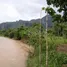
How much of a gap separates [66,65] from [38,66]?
144 cm

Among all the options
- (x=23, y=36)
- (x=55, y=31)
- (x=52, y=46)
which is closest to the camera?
(x=52, y=46)

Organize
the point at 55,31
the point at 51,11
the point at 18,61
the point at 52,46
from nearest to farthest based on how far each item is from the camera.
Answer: the point at 51,11, the point at 18,61, the point at 52,46, the point at 55,31

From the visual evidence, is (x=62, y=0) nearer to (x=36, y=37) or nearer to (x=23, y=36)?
(x=36, y=37)

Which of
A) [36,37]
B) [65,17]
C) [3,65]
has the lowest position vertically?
[3,65]

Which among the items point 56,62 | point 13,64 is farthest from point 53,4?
point 13,64

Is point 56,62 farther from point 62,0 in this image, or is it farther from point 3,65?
point 3,65

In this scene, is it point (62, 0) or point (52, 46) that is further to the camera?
point (52, 46)

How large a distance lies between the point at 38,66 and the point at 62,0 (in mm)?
3581

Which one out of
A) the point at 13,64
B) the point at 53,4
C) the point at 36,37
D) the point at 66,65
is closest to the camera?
the point at 53,4

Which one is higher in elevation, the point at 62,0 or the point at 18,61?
the point at 62,0

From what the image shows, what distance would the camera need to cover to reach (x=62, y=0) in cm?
989

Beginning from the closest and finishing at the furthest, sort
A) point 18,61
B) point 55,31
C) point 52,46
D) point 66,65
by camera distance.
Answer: point 66,65 → point 18,61 → point 52,46 → point 55,31

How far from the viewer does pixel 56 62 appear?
11242 millimetres

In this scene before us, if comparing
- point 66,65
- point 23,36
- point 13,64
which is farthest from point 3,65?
point 23,36
